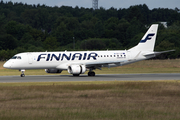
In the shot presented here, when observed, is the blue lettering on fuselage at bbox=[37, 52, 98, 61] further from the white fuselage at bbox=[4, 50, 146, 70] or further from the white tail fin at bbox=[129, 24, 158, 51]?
the white tail fin at bbox=[129, 24, 158, 51]

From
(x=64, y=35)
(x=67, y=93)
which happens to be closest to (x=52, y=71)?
(x=67, y=93)

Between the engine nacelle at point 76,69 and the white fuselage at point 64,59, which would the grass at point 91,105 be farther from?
the white fuselage at point 64,59

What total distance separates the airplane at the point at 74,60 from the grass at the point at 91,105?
18015 mm

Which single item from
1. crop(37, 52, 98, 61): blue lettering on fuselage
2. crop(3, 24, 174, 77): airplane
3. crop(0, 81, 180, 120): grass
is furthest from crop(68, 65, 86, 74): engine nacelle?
crop(0, 81, 180, 120): grass

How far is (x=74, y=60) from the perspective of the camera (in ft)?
145

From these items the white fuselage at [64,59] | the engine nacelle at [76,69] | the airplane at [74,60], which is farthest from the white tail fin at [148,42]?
the engine nacelle at [76,69]

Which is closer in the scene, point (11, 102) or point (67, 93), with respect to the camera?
point (11, 102)

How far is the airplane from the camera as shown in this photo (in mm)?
41812

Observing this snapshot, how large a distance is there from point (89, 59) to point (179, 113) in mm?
29709

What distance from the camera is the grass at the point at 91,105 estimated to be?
15134 millimetres

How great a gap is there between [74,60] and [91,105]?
85.6 feet

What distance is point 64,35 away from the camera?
164 meters

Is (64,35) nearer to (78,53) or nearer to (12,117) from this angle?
(78,53)

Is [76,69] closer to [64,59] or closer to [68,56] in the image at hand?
[64,59]
